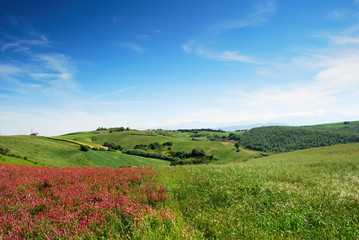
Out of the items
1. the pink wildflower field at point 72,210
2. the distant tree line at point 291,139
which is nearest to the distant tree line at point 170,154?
the distant tree line at point 291,139

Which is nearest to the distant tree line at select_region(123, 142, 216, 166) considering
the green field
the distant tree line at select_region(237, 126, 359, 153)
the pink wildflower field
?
the distant tree line at select_region(237, 126, 359, 153)

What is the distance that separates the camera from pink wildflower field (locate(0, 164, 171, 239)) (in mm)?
5094

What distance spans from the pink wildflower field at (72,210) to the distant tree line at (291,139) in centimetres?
14425

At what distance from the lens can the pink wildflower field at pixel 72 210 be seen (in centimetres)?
509

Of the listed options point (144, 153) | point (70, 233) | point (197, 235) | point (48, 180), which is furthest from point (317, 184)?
point (144, 153)

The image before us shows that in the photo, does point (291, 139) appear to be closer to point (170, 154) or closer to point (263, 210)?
point (170, 154)

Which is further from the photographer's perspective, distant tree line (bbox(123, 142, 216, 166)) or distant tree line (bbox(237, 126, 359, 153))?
distant tree line (bbox(237, 126, 359, 153))

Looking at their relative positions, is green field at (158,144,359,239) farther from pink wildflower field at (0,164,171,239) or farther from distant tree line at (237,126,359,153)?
distant tree line at (237,126,359,153)

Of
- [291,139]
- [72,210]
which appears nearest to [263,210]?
[72,210]

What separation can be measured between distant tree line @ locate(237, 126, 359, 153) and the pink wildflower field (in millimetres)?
144247

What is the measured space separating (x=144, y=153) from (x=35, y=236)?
304 ft

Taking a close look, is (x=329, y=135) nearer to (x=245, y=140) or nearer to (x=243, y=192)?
(x=245, y=140)

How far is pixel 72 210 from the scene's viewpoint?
633 centimetres

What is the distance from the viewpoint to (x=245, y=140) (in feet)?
584
